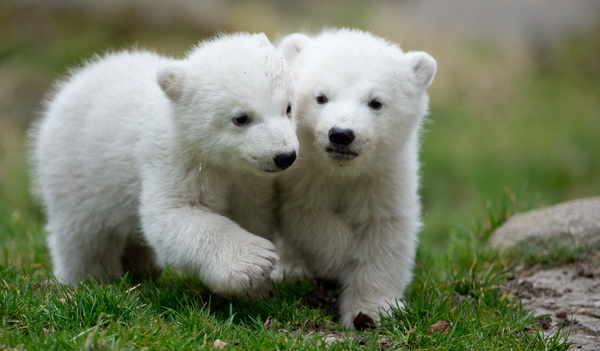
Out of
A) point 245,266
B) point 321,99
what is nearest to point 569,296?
point 321,99

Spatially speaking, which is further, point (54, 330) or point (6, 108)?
point (6, 108)

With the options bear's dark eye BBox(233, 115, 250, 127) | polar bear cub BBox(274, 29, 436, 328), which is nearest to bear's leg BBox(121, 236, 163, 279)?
polar bear cub BBox(274, 29, 436, 328)

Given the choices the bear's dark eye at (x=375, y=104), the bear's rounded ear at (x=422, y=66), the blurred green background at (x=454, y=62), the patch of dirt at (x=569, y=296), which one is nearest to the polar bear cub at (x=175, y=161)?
the bear's dark eye at (x=375, y=104)

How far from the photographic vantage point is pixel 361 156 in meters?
5.52

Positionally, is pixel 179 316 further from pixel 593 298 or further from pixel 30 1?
pixel 30 1

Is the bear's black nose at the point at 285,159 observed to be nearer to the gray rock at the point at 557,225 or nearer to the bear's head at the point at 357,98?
the bear's head at the point at 357,98

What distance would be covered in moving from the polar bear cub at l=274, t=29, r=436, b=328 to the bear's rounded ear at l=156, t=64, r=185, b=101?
2.79ft

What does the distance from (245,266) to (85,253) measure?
205cm

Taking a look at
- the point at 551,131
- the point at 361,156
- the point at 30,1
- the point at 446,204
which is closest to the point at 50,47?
the point at 30,1

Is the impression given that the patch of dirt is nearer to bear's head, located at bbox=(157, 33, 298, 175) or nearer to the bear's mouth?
the bear's mouth

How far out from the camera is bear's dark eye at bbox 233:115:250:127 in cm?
518

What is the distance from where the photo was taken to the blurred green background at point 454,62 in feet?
41.3

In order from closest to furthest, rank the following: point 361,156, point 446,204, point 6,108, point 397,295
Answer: point 361,156, point 397,295, point 446,204, point 6,108

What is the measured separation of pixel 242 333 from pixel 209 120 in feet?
4.85
